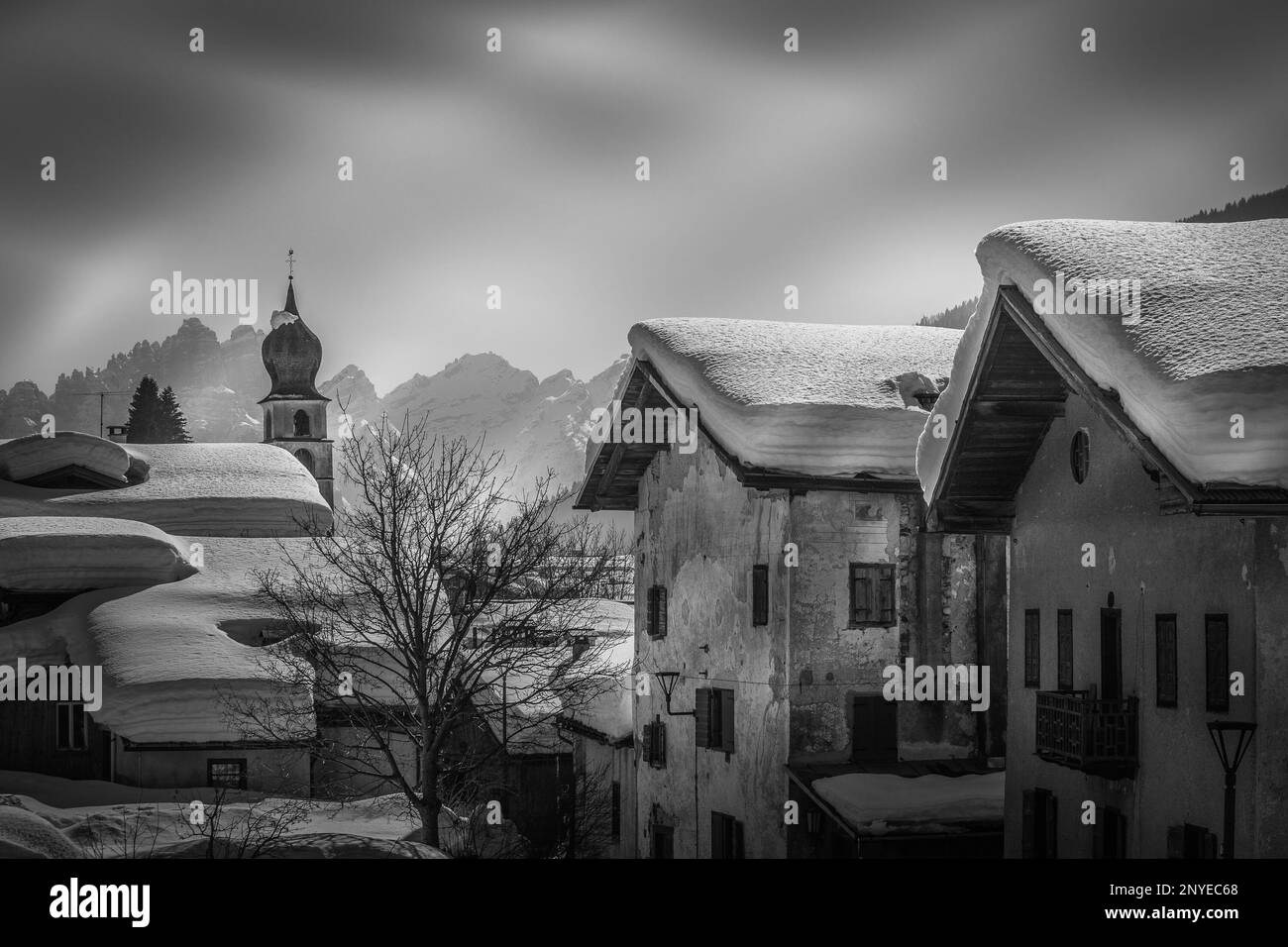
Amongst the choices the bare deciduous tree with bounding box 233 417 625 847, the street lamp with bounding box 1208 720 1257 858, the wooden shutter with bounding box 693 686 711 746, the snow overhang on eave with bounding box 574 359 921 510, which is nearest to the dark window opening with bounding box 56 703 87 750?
the bare deciduous tree with bounding box 233 417 625 847

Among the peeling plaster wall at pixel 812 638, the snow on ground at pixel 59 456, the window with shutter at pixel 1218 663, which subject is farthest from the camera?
the snow on ground at pixel 59 456

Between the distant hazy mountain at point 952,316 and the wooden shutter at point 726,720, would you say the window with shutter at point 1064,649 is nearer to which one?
the wooden shutter at point 726,720

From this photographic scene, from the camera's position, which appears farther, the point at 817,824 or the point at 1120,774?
the point at 817,824

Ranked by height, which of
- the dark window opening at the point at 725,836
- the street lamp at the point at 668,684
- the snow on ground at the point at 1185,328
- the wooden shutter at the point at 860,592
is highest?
the snow on ground at the point at 1185,328

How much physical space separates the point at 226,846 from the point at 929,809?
39.3 feet

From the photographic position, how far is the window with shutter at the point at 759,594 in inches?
1067

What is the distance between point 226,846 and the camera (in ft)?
51.4

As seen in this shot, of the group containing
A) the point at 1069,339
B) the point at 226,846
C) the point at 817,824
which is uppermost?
the point at 1069,339

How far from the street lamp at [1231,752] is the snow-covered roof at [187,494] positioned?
35.9m

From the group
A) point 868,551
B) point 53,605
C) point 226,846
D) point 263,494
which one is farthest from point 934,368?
point 263,494

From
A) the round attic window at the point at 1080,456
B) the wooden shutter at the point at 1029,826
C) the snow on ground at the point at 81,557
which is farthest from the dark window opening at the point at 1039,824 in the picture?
the snow on ground at the point at 81,557
